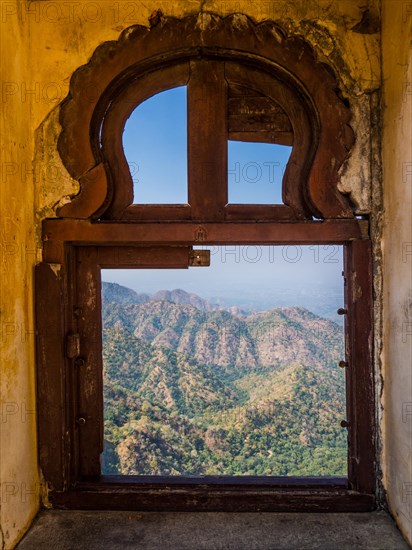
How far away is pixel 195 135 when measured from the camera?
2156 mm

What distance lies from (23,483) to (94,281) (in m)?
1.05

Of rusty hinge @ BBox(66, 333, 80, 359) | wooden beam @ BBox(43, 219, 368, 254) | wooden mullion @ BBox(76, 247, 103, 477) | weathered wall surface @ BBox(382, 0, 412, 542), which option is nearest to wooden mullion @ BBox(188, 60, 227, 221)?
wooden beam @ BBox(43, 219, 368, 254)

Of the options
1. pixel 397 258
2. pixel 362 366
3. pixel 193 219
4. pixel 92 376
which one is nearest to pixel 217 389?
pixel 92 376

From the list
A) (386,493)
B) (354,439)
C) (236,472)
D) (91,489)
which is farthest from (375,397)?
(91,489)

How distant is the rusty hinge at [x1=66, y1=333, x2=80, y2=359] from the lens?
6.90 feet

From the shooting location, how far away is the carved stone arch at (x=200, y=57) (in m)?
2.08

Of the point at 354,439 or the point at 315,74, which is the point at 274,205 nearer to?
the point at 315,74

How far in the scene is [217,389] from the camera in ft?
9.64

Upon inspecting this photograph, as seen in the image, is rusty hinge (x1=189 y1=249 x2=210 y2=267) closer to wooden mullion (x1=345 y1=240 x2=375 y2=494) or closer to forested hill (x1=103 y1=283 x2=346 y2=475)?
forested hill (x1=103 y1=283 x2=346 y2=475)

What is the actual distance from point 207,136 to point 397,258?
117cm

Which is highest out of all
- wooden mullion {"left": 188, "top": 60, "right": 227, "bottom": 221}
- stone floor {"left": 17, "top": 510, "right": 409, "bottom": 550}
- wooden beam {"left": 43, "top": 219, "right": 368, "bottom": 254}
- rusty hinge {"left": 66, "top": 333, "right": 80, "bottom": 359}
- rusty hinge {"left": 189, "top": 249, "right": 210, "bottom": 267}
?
wooden mullion {"left": 188, "top": 60, "right": 227, "bottom": 221}

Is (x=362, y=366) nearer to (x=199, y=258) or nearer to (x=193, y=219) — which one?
(x=199, y=258)

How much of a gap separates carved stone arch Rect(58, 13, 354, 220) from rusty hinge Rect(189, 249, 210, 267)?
0.24 m

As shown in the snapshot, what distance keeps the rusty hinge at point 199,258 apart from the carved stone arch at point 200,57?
0.78ft
